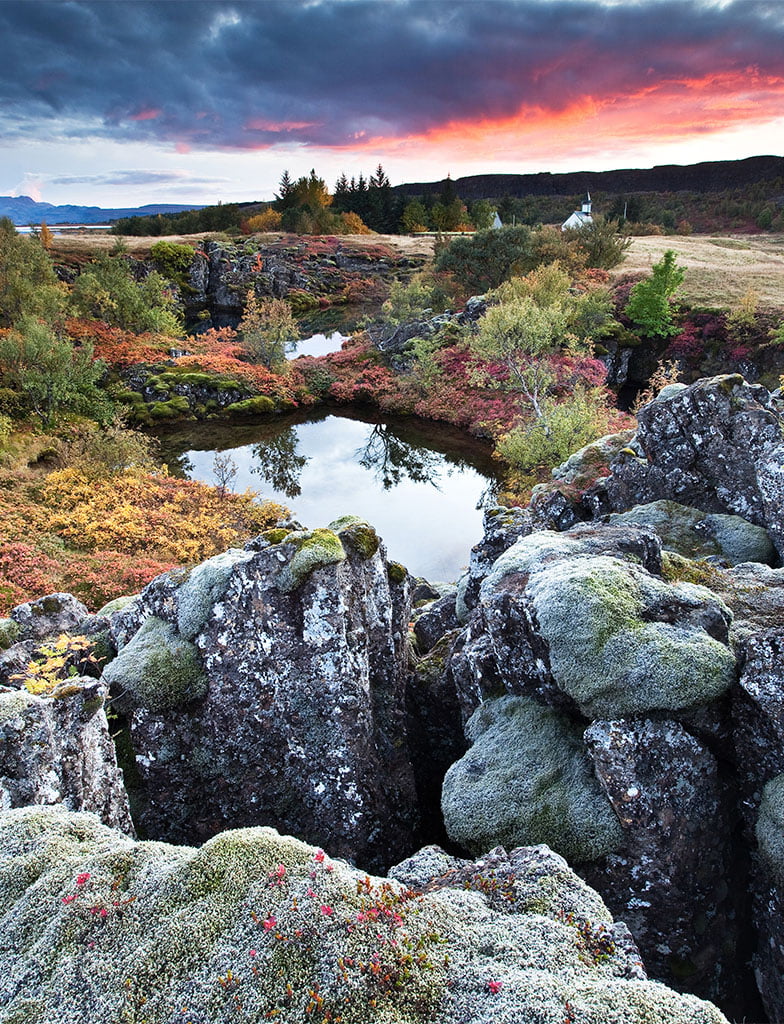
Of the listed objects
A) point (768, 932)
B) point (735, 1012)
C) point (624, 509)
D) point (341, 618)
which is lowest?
point (735, 1012)

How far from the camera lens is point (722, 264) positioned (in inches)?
2657

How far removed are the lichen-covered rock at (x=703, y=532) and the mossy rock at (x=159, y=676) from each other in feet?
35.2

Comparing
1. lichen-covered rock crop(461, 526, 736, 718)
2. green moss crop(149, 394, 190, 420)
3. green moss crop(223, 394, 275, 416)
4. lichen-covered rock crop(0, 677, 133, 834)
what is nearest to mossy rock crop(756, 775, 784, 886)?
lichen-covered rock crop(461, 526, 736, 718)

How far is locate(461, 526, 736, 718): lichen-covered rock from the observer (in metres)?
8.45

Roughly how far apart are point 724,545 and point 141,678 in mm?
13989

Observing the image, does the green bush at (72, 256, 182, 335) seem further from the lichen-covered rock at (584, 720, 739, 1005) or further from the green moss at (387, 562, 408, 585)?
the lichen-covered rock at (584, 720, 739, 1005)

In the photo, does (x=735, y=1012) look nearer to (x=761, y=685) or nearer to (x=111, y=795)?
(x=761, y=685)

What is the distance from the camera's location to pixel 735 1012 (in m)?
8.12

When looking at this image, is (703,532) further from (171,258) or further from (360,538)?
(171,258)

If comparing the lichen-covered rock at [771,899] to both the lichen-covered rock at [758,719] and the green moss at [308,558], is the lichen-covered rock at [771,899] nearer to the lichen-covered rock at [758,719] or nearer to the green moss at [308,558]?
the lichen-covered rock at [758,719]

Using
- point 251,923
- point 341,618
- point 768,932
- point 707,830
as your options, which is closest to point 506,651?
point 341,618

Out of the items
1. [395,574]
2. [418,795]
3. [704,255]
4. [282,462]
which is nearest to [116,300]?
[282,462]

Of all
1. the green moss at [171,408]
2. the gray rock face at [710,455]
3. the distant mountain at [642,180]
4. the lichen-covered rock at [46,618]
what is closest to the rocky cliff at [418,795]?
the lichen-covered rock at [46,618]

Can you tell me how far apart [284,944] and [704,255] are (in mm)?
86247
